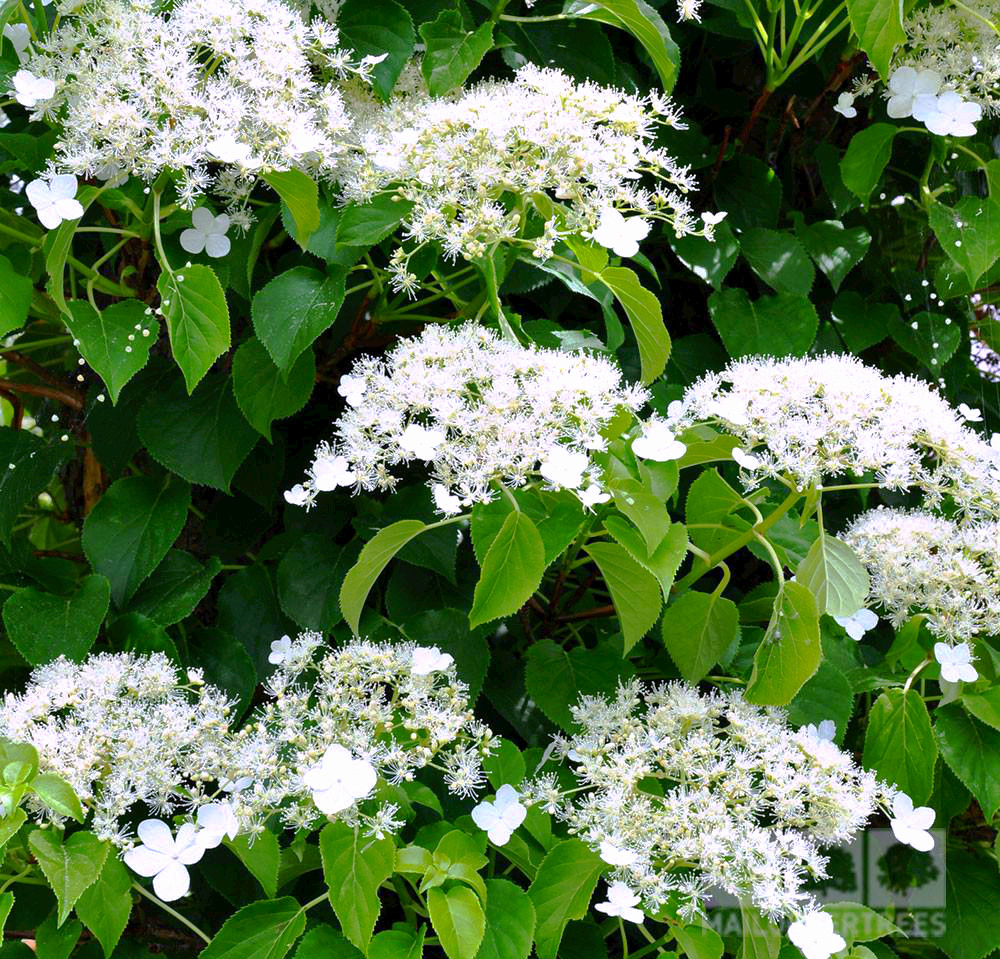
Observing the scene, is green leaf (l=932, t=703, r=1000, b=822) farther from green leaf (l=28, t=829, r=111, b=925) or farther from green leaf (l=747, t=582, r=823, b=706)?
green leaf (l=28, t=829, r=111, b=925)

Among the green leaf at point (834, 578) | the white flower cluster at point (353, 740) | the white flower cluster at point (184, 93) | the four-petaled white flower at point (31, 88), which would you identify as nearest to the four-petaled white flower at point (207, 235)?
the white flower cluster at point (184, 93)

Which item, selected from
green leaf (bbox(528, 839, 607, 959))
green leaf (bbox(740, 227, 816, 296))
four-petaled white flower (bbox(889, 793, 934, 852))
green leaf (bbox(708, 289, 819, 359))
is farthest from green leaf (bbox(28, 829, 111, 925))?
green leaf (bbox(740, 227, 816, 296))

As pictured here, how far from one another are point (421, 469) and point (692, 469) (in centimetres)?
40

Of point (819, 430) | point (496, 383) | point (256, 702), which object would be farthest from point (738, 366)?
point (256, 702)

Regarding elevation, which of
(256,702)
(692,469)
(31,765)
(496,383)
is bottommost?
(31,765)

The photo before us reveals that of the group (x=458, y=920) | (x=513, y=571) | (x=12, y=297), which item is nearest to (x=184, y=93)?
(x=12, y=297)

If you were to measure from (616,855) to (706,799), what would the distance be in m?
0.08

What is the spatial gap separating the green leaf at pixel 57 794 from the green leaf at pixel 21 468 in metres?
0.44

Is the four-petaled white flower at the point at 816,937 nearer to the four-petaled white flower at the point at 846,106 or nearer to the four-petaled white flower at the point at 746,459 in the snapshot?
the four-petaled white flower at the point at 746,459

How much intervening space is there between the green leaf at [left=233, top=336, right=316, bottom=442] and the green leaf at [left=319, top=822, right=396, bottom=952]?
401mm

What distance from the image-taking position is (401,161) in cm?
107

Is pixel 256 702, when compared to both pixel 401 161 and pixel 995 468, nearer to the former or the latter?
pixel 401 161

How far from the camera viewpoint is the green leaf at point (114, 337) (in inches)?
43.0

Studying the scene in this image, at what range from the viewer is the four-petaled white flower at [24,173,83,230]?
1.06 m
